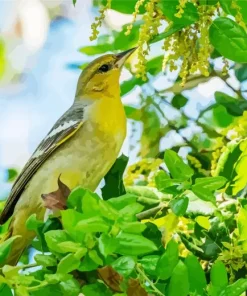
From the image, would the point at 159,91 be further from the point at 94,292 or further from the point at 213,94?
the point at 94,292

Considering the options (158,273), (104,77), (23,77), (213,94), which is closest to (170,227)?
(158,273)

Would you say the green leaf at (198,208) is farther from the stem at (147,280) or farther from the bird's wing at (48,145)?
the bird's wing at (48,145)

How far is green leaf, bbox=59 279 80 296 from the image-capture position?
0.88 metres

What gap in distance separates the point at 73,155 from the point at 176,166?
23.0 inches

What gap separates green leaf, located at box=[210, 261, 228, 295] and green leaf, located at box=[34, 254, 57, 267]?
176 mm

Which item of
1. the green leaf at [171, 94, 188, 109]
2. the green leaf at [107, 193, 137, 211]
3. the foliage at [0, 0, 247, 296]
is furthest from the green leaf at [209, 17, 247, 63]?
the green leaf at [171, 94, 188, 109]

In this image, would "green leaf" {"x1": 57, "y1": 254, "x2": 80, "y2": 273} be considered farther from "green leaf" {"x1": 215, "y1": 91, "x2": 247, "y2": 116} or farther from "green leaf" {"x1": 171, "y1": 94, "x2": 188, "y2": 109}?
"green leaf" {"x1": 171, "y1": 94, "x2": 188, "y2": 109}

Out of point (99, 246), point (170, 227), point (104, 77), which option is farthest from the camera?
point (104, 77)

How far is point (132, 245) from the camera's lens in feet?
2.80

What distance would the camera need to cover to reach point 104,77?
1.73 metres

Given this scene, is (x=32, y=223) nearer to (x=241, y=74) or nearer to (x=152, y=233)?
(x=152, y=233)

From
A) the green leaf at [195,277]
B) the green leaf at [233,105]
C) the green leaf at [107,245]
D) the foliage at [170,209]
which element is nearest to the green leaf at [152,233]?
the foliage at [170,209]

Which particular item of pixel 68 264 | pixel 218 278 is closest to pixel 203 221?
pixel 218 278

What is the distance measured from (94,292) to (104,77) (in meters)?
0.89
